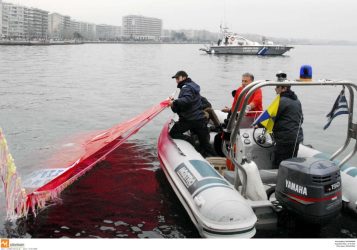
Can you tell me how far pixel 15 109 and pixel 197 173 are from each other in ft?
42.4

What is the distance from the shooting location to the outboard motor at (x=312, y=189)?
4906mm

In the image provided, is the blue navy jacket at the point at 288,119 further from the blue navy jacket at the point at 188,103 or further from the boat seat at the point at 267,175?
the blue navy jacket at the point at 188,103

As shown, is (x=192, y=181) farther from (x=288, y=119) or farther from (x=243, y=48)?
(x=243, y=48)

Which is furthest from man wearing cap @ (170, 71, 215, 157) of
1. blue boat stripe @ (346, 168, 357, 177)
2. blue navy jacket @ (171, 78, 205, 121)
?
blue boat stripe @ (346, 168, 357, 177)

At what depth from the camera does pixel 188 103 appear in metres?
7.34

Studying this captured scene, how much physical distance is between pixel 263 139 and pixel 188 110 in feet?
4.68

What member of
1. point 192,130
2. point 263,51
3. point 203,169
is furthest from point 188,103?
point 263,51

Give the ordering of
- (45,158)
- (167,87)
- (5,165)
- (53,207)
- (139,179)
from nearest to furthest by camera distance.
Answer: (5,165) → (53,207) → (139,179) → (45,158) → (167,87)

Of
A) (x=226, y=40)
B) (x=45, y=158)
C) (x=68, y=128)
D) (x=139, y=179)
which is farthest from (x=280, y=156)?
(x=226, y=40)

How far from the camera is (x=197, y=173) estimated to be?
19.4 feet

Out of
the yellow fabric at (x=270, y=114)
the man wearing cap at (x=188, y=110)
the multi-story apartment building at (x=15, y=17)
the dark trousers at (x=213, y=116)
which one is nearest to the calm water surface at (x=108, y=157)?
the man wearing cap at (x=188, y=110)

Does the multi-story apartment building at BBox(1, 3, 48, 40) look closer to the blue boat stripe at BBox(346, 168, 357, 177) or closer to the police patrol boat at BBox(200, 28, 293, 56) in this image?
the police patrol boat at BBox(200, 28, 293, 56)

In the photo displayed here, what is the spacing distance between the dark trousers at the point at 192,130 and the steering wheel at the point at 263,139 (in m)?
1.06
